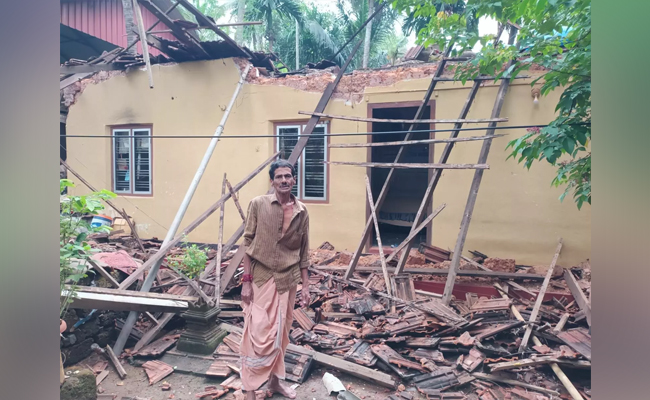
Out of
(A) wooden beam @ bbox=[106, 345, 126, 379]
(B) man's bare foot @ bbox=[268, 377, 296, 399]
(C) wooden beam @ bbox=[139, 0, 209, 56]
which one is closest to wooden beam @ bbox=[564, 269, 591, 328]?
(B) man's bare foot @ bbox=[268, 377, 296, 399]

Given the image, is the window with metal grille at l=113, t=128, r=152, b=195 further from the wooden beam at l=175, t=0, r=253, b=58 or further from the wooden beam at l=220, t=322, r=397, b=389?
the wooden beam at l=220, t=322, r=397, b=389

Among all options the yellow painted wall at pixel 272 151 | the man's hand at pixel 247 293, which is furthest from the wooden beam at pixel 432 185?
the man's hand at pixel 247 293

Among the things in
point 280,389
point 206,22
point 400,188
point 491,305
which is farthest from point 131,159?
point 491,305

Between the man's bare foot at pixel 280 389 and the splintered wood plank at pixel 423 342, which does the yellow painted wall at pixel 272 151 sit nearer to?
the splintered wood plank at pixel 423 342

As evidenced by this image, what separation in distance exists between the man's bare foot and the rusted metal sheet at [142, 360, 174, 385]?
4.19 feet

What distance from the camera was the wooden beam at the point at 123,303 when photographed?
13.4 feet

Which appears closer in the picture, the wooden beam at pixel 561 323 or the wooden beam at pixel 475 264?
the wooden beam at pixel 561 323

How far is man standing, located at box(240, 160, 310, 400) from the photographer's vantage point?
315 centimetres

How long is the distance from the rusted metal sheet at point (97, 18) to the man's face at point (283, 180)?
33.7 ft

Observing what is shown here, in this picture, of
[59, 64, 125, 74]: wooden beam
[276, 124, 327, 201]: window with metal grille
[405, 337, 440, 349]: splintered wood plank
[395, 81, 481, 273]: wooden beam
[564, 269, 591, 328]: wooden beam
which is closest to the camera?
[405, 337, 440, 349]: splintered wood plank

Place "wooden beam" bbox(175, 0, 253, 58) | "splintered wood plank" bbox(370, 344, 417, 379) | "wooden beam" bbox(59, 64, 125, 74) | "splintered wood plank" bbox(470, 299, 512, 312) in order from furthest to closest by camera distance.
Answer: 1. "wooden beam" bbox(59, 64, 125, 74)
2. "wooden beam" bbox(175, 0, 253, 58)
3. "splintered wood plank" bbox(470, 299, 512, 312)
4. "splintered wood plank" bbox(370, 344, 417, 379)

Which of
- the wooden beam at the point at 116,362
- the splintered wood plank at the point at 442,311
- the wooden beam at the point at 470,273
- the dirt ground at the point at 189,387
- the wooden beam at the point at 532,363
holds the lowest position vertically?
the dirt ground at the point at 189,387

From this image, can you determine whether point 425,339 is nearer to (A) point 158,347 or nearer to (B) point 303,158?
(A) point 158,347
